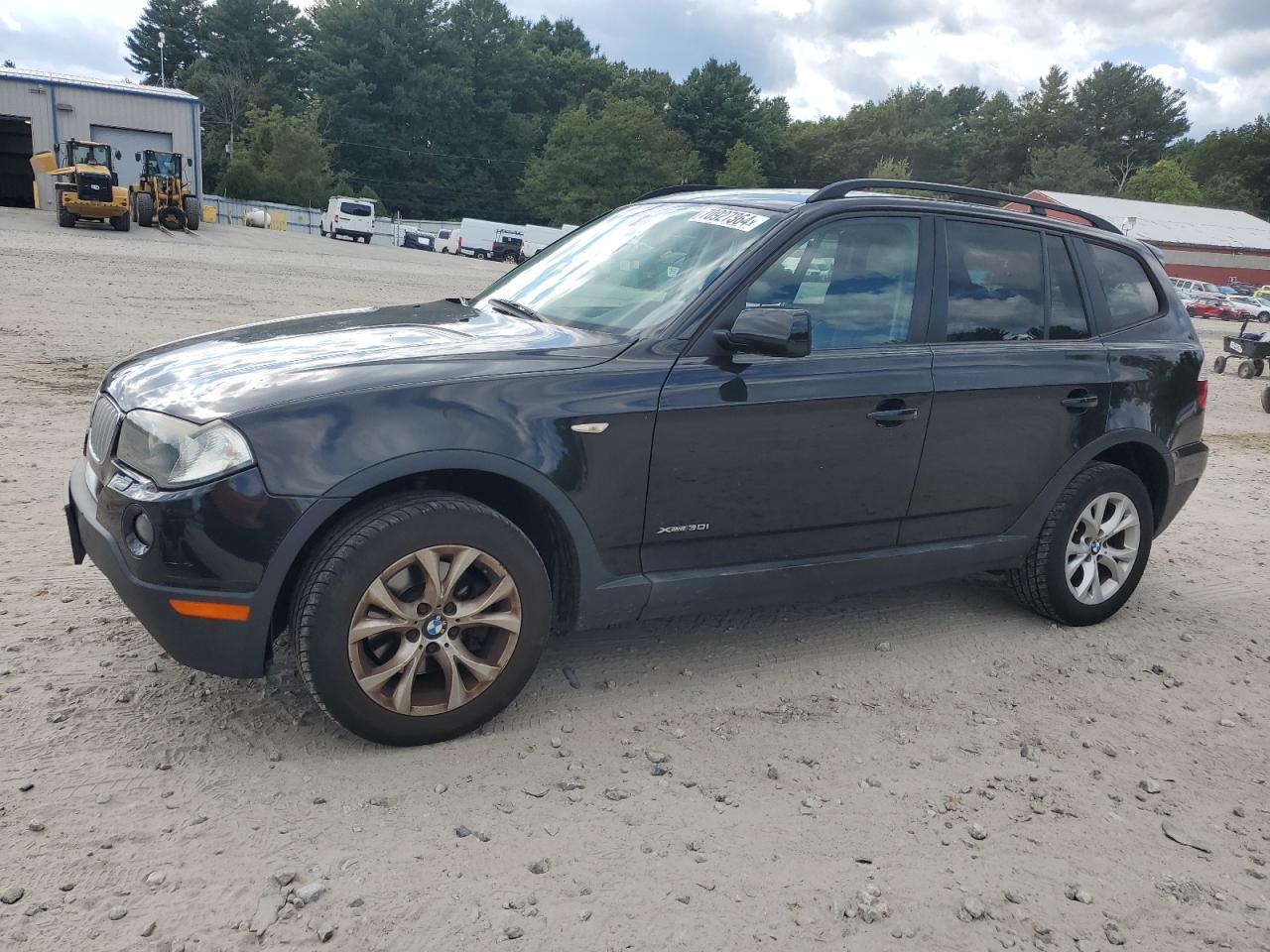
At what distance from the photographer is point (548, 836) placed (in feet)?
9.78

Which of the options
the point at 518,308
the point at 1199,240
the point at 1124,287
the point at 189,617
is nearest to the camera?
the point at 189,617

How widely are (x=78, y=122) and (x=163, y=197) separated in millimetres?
13367

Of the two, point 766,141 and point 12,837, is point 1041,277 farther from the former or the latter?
point 766,141

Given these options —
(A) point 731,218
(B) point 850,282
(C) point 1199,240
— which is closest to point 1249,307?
(C) point 1199,240

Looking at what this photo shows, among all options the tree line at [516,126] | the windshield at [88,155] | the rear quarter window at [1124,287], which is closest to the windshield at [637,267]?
the rear quarter window at [1124,287]

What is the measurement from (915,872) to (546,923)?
3.50 ft

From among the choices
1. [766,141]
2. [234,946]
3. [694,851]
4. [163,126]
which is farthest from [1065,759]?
[766,141]

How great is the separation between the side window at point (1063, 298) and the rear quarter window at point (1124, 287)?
207 millimetres

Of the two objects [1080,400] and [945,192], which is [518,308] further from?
[1080,400]

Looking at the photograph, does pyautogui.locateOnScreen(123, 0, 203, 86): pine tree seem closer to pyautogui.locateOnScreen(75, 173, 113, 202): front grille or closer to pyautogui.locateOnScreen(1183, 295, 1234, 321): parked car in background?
pyautogui.locateOnScreen(75, 173, 113, 202): front grille

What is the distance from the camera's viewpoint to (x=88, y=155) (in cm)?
3466

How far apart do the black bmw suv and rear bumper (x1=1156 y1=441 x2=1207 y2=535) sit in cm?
4

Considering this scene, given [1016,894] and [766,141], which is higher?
[766,141]

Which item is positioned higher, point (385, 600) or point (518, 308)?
→ point (518, 308)
